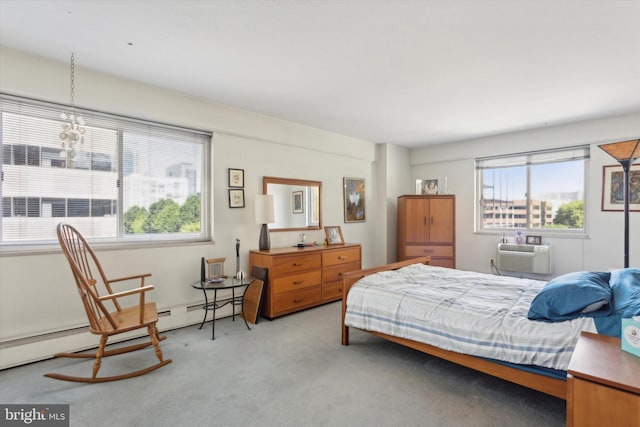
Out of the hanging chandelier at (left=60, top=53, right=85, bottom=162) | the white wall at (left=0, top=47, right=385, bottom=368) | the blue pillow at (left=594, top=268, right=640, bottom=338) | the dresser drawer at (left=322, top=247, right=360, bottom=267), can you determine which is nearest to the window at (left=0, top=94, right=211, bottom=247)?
the hanging chandelier at (left=60, top=53, right=85, bottom=162)

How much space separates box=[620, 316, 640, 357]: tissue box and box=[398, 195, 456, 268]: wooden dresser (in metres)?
3.94

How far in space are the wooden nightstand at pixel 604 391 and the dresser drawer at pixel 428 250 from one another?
13.2ft

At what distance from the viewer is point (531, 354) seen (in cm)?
184

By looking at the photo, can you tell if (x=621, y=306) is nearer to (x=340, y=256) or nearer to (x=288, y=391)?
(x=288, y=391)

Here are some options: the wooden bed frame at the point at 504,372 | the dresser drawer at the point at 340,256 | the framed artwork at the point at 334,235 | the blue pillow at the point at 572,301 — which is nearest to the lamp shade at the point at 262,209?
the dresser drawer at the point at 340,256

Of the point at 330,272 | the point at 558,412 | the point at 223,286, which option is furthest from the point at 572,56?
the point at 223,286

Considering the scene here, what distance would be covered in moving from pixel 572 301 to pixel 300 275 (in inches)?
108

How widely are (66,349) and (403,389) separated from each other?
288 centimetres

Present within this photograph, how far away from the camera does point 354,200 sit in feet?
17.8

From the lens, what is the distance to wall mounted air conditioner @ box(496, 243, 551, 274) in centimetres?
455

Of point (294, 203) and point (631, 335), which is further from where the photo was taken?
point (294, 203)

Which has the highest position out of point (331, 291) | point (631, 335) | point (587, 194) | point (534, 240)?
point (587, 194)

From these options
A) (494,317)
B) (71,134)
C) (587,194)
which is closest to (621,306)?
(494,317)

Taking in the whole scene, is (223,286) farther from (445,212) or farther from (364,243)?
(445,212)
